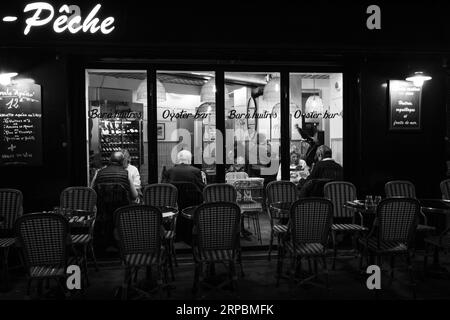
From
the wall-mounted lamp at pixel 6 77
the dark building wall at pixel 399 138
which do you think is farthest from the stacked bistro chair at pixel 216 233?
the wall-mounted lamp at pixel 6 77

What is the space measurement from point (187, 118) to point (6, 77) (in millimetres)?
2758

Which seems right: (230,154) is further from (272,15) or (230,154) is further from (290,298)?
(290,298)

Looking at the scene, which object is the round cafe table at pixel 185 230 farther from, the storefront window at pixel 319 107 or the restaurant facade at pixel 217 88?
the storefront window at pixel 319 107

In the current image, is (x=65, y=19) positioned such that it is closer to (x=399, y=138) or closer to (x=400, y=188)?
(x=399, y=138)

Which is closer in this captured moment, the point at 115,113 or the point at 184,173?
the point at 184,173

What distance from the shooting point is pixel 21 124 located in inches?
219

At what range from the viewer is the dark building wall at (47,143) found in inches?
220

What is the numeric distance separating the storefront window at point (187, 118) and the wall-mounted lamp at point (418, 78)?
3.14m

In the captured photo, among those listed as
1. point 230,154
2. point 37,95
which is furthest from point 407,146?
point 37,95

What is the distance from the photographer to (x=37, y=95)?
5566 millimetres

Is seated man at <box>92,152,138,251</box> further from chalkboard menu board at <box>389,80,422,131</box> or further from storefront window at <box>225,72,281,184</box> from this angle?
chalkboard menu board at <box>389,80,422,131</box>

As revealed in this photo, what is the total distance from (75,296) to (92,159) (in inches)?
114

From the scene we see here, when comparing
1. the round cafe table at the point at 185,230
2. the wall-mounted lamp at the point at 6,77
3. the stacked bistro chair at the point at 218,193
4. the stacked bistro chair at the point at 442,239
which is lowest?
the round cafe table at the point at 185,230

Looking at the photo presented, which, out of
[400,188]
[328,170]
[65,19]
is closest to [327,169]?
[328,170]
